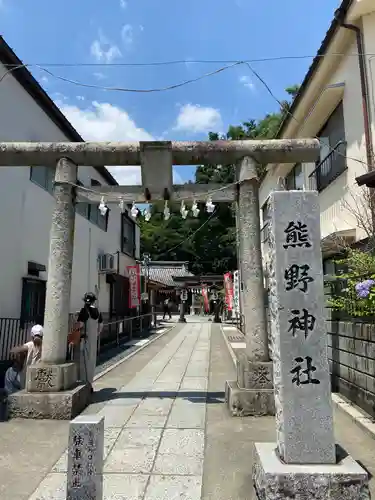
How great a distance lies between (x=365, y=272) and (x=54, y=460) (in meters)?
5.59

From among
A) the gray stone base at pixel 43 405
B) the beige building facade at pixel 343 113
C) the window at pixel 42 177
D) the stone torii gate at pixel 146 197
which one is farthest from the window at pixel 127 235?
the gray stone base at pixel 43 405

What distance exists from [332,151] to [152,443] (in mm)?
9313

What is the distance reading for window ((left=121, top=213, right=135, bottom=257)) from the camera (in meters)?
21.1

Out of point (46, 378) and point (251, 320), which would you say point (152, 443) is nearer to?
point (46, 378)

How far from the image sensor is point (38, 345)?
7.75m

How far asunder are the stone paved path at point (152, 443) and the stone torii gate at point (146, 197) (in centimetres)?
90

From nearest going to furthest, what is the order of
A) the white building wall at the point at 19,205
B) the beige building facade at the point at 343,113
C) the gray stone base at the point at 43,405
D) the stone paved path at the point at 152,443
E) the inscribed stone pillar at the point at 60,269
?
the stone paved path at the point at 152,443
the gray stone base at the point at 43,405
the inscribed stone pillar at the point at 60,269
the beige building facade at the point at 343,113
the white building wall at the point at 19,205

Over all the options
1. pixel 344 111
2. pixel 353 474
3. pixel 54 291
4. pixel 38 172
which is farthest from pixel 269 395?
pixel 38 172

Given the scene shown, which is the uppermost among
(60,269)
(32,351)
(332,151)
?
(332,151)

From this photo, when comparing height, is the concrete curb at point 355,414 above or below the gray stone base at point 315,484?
below

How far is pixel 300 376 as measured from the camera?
13.0 ft

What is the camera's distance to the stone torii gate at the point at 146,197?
Answer: 22.0 feet

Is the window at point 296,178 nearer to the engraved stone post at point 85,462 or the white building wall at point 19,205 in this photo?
the white building wall at point 19,205

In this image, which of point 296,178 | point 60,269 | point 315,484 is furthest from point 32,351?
point 296,178
